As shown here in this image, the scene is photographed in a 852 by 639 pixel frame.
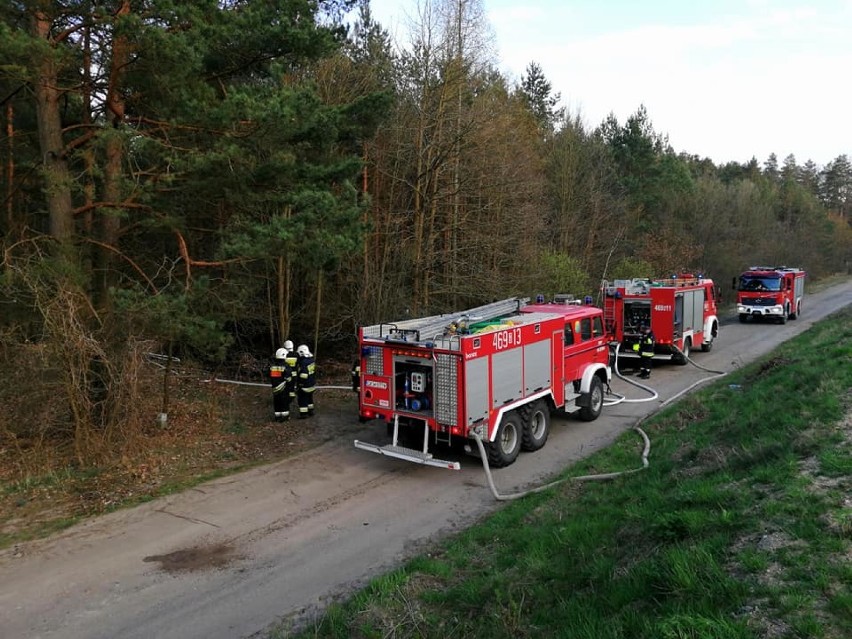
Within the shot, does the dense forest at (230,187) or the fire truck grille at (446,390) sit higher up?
the dense forest at (230,187)

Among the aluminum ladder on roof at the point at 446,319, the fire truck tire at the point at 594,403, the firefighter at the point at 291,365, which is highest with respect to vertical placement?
the aluminum ladder on roof at the point at 446,319

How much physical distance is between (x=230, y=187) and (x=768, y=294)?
23.4 m

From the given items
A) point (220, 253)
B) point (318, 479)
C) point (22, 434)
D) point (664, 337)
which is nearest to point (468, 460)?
point (318, 479)

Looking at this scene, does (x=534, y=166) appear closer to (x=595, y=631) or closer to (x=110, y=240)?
(x=110, y=240)

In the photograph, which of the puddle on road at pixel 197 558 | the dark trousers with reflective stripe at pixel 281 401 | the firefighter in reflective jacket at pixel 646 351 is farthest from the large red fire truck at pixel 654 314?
the puddle on road at pixel 197 558

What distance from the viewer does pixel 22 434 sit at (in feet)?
28.9

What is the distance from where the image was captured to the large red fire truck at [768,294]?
82.0 ft

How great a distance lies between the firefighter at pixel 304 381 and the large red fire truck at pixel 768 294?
2049cm

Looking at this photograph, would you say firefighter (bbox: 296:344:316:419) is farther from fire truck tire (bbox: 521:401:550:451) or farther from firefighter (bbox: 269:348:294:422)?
fire truck tire (bbox: 521:401:550:451)

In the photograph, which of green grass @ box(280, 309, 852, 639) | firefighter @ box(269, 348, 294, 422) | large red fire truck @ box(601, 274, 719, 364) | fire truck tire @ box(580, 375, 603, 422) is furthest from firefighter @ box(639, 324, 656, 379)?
firefighter @ box(269, 348, 294, 422)

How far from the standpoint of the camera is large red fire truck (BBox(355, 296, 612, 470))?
8.38m

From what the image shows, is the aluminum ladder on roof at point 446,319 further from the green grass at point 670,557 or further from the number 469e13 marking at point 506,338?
the green grass at point 670,557

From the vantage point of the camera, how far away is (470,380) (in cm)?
830

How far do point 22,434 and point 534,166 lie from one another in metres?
19.7
